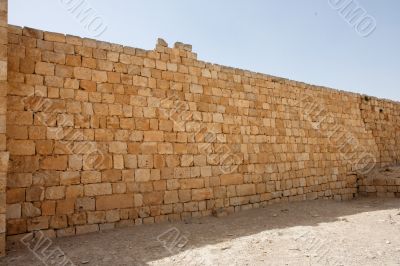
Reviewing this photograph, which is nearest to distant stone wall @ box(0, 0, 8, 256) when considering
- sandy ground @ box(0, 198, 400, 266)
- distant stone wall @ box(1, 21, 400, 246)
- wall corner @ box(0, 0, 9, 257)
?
wall corner @ box(0, 0, 9, 257)

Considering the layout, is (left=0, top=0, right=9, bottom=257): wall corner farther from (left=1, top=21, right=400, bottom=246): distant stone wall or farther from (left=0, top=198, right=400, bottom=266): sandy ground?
(left=1, top=21, right=400, bottom=246): distant stone wall

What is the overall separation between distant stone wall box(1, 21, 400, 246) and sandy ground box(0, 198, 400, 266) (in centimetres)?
55

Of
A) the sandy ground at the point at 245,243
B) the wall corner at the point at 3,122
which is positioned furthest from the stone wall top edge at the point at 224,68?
the sandy ground at the point at 245,243

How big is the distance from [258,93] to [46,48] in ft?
18.5

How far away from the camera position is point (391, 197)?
1119 cm

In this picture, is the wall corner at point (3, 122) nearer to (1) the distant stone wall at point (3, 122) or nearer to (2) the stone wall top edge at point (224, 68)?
(1) the distant stone wall at point (3, 122)

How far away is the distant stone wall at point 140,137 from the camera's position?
5.99 m

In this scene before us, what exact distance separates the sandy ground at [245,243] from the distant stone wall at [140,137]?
55 cm

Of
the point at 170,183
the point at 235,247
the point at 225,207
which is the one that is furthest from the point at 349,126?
the point at 235,247

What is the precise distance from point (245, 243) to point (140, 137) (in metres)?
3.06

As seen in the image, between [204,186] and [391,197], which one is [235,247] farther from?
[391,197]

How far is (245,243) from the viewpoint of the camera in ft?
18.4

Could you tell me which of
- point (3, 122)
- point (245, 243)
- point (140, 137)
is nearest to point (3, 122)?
point (3, 122)

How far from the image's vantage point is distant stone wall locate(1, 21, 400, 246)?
5.99 meters
